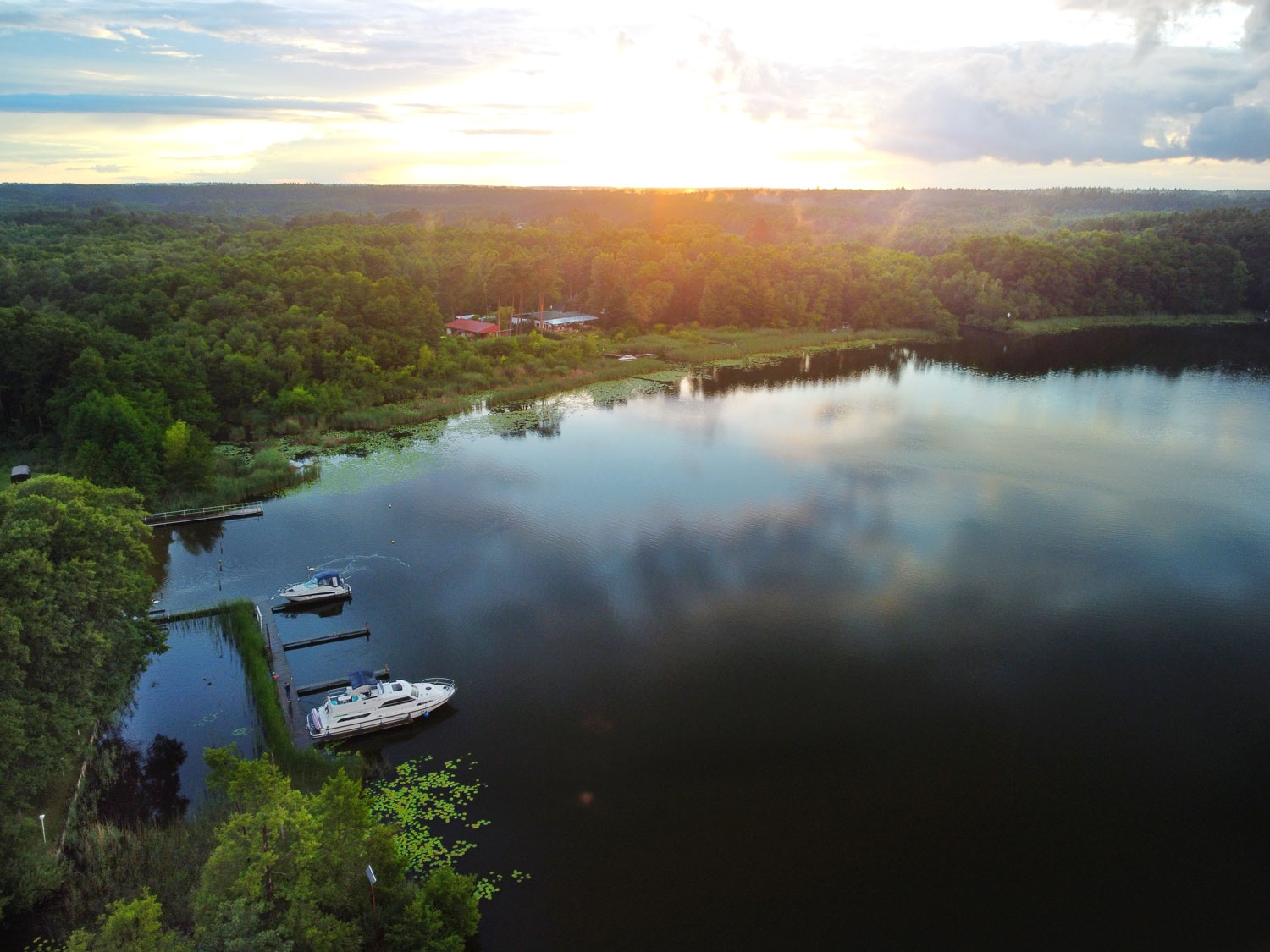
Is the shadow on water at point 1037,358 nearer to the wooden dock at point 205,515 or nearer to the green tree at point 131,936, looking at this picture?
the wooden dock at point 205,515

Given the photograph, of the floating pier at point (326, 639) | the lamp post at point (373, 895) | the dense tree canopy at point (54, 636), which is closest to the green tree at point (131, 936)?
A: the lamp post at point (373, 895)

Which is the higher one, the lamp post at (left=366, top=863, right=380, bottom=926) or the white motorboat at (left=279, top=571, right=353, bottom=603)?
the lamp post at (left=366, top=863, right=380, bottom=926)

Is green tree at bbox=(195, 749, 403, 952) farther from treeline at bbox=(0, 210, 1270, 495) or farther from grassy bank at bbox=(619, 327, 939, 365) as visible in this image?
grassy bank at bbox=(619, 327, 939, 365)

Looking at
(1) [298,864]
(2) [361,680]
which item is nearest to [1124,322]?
(2) [361,680]

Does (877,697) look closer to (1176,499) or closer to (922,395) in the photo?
(1176,499)

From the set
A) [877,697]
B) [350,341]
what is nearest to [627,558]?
[877,697]

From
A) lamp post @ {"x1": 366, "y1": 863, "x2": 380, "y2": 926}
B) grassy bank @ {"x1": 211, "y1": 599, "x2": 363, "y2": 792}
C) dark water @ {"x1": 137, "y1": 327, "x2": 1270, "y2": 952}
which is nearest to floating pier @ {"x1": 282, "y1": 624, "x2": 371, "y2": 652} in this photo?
dark water @ {"x1": 137, "y1": 327, "x2": 1270, "y2": 952}
